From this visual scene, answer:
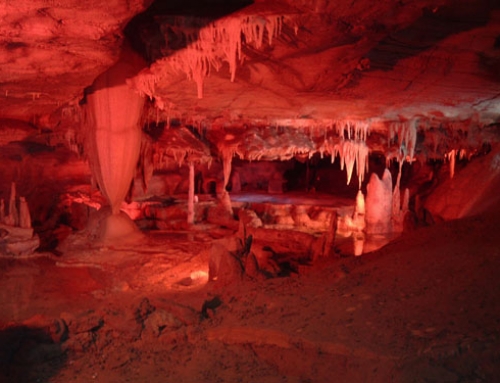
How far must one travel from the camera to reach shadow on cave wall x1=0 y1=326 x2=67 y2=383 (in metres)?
4.52

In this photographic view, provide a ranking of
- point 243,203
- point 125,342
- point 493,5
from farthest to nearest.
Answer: point 243,203, point 125,342, point 493,5

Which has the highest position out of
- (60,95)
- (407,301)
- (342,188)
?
(60,95)

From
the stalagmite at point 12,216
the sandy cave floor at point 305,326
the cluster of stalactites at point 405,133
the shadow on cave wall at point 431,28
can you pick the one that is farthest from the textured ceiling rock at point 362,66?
the stalagmite at point 12,216

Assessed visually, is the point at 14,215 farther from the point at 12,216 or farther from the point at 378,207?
the point at 378,207

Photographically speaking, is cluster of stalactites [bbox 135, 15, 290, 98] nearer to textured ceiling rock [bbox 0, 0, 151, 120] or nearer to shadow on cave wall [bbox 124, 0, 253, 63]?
shadow on cave wall [bbox 124, 0, 253, 63]

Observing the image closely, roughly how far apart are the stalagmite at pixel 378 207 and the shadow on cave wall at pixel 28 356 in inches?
384

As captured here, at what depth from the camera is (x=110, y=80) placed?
819cm

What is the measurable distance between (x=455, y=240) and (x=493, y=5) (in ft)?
10.8

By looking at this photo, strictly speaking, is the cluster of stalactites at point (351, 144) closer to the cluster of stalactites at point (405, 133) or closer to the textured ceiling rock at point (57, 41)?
the cluster of stalactites at point (405, 133)

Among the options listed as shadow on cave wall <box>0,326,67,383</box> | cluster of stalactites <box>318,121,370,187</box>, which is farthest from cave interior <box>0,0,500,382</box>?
cluster of stalactites <box>318,121,370,187</box>

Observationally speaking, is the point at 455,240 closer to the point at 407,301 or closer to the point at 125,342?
the point at 407,301

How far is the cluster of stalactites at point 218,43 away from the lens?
474 centimetres

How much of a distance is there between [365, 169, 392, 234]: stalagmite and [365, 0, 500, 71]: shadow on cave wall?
274 inches

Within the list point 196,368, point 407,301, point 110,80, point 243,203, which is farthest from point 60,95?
point 243,203
